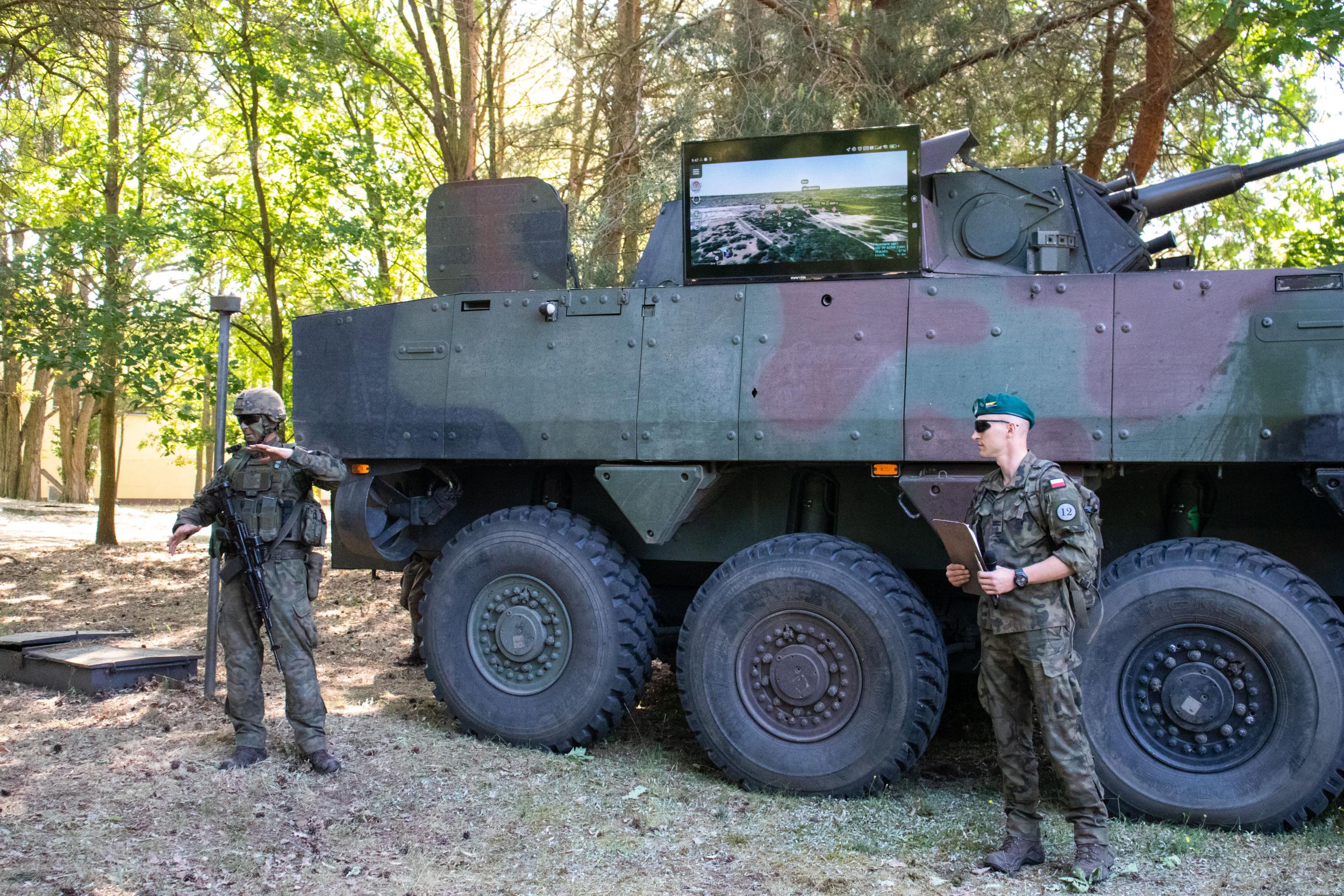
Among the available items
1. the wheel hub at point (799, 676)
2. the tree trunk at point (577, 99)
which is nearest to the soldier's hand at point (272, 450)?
the wheel hub at point (799, 676)

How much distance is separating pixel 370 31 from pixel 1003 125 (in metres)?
6.05

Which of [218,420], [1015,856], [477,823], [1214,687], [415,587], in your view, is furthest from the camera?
[415,587]

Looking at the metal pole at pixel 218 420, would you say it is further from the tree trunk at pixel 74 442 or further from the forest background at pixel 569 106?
the tree trunk at pixel 74 442

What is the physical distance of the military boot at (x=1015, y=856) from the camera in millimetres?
4051

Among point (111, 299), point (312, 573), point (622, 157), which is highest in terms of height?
point (622, 157)

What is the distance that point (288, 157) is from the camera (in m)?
13.1

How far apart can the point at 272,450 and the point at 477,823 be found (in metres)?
1.73

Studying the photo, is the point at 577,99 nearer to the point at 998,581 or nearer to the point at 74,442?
the point at 998,581

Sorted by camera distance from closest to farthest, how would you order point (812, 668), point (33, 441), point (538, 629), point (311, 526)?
point (812, 668), point (311, 526), point (538, 629), point (33, 441)

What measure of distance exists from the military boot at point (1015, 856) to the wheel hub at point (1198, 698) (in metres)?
0.69

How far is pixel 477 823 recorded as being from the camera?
4539mm

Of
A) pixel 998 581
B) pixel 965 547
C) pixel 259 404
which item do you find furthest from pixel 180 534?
pixel 998 581

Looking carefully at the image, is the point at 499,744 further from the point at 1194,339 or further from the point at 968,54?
the point at 968,54

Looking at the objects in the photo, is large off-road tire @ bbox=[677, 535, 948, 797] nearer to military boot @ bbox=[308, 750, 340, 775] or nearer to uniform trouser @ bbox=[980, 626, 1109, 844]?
uniform trouser @ bbox=[980, 626, 1109, 844]
